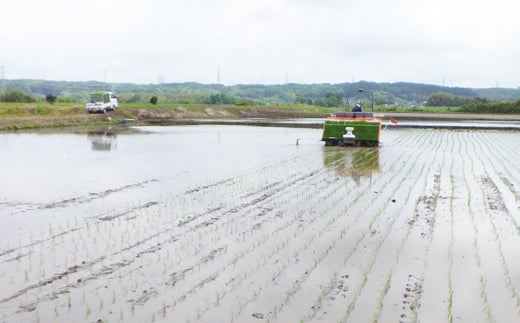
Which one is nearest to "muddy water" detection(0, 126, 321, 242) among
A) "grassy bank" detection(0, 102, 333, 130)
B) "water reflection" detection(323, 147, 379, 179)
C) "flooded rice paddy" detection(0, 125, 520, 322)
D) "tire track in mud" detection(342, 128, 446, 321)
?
"flooded rice paddy" detection(0, 125, 520, 322)

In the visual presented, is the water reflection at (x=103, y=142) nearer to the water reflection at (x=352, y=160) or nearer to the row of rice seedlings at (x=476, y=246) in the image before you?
the water reflection at (x=352, y=160)

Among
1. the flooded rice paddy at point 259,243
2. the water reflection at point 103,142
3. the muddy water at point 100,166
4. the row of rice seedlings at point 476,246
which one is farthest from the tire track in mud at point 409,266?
the water reflection at point 103,142

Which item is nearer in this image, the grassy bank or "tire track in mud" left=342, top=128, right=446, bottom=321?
"tire track in mud" left=342, top=128, right=446, bottom=321

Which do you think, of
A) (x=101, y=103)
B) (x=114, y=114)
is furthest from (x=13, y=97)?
(x=114, y=114)

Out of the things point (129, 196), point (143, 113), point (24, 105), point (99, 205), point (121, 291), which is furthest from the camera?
point (143, 113)

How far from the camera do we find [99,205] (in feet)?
34.4

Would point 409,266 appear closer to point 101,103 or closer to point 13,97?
point 101,103

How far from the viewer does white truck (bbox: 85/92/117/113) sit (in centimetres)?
4350

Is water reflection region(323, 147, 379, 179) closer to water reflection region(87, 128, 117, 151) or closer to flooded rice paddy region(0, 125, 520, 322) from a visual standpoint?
flooded rice paddy region(0, 125, 520, 322)

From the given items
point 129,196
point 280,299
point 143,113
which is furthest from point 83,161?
point 143,113

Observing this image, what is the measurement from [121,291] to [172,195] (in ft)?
19.0

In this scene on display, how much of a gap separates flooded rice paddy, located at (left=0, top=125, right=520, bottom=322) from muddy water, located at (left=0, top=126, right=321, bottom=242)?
0.34 ft

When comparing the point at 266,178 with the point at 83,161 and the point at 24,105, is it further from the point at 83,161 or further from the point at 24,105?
the point at 24,105

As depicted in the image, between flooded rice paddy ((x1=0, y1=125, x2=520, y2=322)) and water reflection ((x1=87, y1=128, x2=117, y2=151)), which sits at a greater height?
water reflection ((x1=87, y1=128, x2=117, y2=151))
